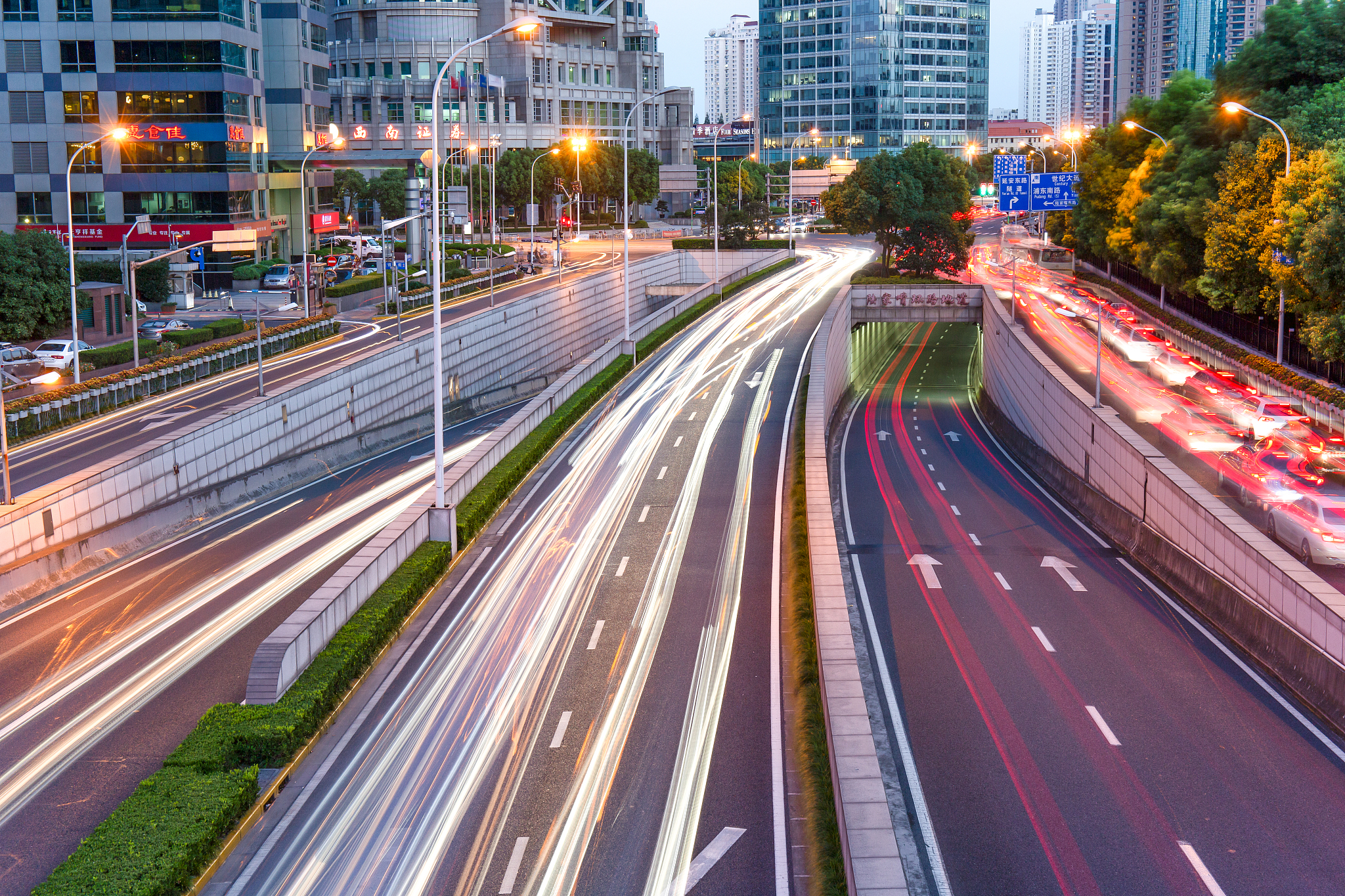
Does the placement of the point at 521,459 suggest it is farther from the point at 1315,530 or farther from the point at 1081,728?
the point at 1315,530

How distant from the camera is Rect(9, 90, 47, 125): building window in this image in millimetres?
89125

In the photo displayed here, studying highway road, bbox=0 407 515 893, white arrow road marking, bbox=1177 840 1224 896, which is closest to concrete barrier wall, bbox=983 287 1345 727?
white arrow road marking, bbox=1177 840 1224 896

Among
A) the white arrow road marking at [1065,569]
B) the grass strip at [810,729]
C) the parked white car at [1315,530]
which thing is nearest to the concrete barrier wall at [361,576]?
the grass strip at [810,729]

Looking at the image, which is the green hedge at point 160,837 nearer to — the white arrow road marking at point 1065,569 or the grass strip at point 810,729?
the grass strip at point 810,729

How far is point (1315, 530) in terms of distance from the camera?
31.7 meters

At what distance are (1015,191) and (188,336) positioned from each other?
53503 mm

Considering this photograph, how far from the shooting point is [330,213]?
108688mm

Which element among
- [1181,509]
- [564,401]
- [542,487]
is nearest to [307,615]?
[542,487]

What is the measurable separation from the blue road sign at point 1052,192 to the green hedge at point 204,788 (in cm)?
6786

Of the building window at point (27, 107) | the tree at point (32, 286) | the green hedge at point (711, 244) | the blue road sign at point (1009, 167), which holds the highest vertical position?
the building window at point (27, 107)

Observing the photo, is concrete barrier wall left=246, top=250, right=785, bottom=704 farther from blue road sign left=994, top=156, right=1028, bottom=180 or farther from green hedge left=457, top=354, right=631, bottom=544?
blue road sign left=994, top=156, right=1028, bottom=180

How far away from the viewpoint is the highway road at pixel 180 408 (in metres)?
42.8

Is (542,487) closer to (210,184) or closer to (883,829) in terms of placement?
(883,829)

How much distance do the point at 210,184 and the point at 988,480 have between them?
66674 millimetres
